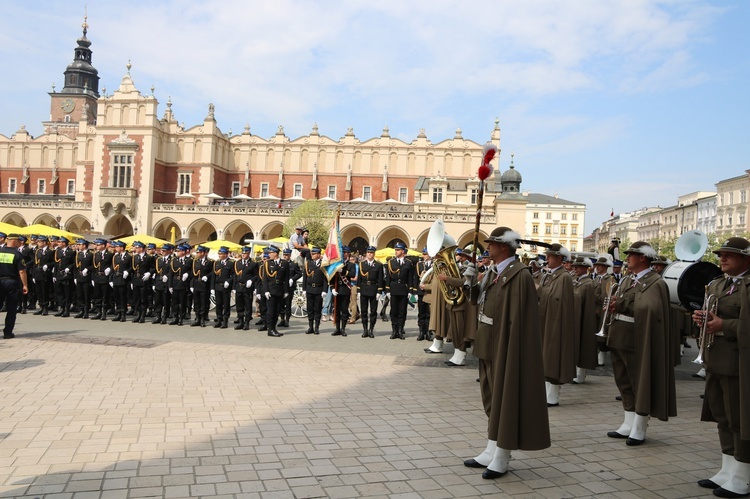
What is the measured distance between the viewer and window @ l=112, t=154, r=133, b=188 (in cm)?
5485

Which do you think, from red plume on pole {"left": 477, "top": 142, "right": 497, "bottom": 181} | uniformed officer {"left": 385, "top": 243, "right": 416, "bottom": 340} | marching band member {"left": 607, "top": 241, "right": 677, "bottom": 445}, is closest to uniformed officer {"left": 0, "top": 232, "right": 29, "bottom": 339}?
uniformed officer {"left": 385, "top": 243, "right": 416, "bottom": 340}

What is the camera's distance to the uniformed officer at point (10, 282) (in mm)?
10625

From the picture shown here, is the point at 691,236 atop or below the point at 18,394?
atop

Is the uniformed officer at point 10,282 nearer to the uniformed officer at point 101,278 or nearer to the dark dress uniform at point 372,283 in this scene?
the uniformed officer at point 101,278

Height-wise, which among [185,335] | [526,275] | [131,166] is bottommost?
[185,335]

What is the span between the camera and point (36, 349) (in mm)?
9477

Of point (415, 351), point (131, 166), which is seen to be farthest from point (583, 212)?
point (415, 351)

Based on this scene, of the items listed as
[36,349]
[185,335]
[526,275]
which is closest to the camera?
[526,275]

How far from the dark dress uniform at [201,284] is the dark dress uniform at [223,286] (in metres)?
0.20

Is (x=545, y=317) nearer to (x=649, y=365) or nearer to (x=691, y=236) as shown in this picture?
(x=649, y=365)

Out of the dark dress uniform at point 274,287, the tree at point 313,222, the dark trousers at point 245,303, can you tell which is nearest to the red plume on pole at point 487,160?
the dark dress uniform at point 274,287

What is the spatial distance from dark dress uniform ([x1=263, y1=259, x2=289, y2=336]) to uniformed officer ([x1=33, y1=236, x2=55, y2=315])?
6519 millimetres

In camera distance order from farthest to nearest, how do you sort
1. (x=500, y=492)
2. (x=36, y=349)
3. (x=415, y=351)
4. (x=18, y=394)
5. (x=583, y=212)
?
1. (x=583, y=212)
2. (x=415, y=351)
3. (x=36, y=349)
4. (x=18, y=394)
5. (x=500, y=492)

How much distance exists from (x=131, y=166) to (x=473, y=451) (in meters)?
56.6
